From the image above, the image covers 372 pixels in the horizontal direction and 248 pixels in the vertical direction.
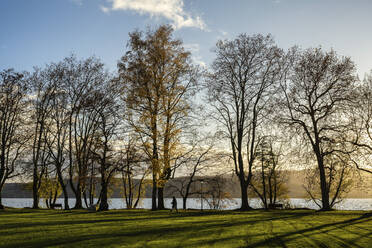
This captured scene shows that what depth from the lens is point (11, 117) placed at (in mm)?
32500

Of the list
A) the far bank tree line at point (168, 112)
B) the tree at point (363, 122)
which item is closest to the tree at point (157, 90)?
the far bank tree line at point (168, 112)

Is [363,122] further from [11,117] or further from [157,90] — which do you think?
[11,117]

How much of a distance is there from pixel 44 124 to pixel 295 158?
2684cm

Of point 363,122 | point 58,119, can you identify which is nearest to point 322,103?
point 363,122

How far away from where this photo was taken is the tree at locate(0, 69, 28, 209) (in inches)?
1205

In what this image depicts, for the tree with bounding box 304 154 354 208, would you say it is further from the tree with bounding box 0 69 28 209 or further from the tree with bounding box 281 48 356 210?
the tree with bounding box 0 69 28 209

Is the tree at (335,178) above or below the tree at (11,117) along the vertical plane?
below

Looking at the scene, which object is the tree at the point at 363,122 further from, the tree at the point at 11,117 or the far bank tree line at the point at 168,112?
the tree at the point at 11,117

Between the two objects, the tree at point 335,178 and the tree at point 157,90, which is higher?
the tree at point 157,90

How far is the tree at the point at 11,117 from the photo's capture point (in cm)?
3061

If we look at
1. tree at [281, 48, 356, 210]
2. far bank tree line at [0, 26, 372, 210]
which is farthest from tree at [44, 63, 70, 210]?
tree at [281, 48, 356, 210]

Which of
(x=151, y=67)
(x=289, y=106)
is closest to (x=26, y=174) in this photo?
(x=151, y=67)

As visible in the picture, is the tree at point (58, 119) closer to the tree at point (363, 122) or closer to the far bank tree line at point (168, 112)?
the far bank tree line at point (168, 112)

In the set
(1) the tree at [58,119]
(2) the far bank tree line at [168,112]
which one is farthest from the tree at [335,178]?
(1) the tree at [58,119]
